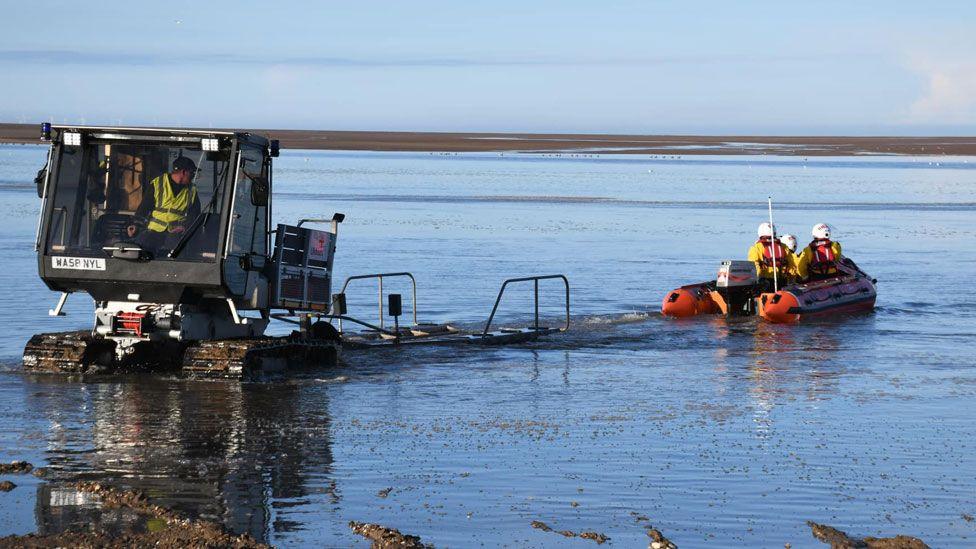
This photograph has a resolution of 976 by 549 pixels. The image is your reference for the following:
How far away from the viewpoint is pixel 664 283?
2812cm

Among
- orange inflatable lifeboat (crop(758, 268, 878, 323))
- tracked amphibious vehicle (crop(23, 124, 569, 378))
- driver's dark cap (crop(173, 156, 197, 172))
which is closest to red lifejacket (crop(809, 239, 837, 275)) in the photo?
orange inflatable lifeboat (crop(758, 268, 878, 323))

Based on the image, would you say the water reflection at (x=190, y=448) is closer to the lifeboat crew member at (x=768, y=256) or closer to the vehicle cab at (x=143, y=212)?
the vehicle cab at (x=143, y=212)

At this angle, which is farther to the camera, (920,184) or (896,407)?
(920,184)

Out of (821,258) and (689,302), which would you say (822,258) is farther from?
(689,302)

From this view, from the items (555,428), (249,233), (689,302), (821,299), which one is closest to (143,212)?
(249,233)

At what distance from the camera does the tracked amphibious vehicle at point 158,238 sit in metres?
14.4

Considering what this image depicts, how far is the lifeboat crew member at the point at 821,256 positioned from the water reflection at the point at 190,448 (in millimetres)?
12646

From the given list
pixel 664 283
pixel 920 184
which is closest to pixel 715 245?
pixel 664 283

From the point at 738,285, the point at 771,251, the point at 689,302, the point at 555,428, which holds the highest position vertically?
the point at 771,251

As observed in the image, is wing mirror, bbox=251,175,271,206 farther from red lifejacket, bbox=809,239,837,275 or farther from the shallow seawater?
red lifejacket, bbox=809,239,837,275

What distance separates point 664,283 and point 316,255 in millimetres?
13593

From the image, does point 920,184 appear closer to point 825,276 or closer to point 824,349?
point 825,276

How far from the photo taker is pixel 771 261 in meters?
24.0

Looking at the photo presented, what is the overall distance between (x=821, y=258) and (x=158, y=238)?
14.1 m
